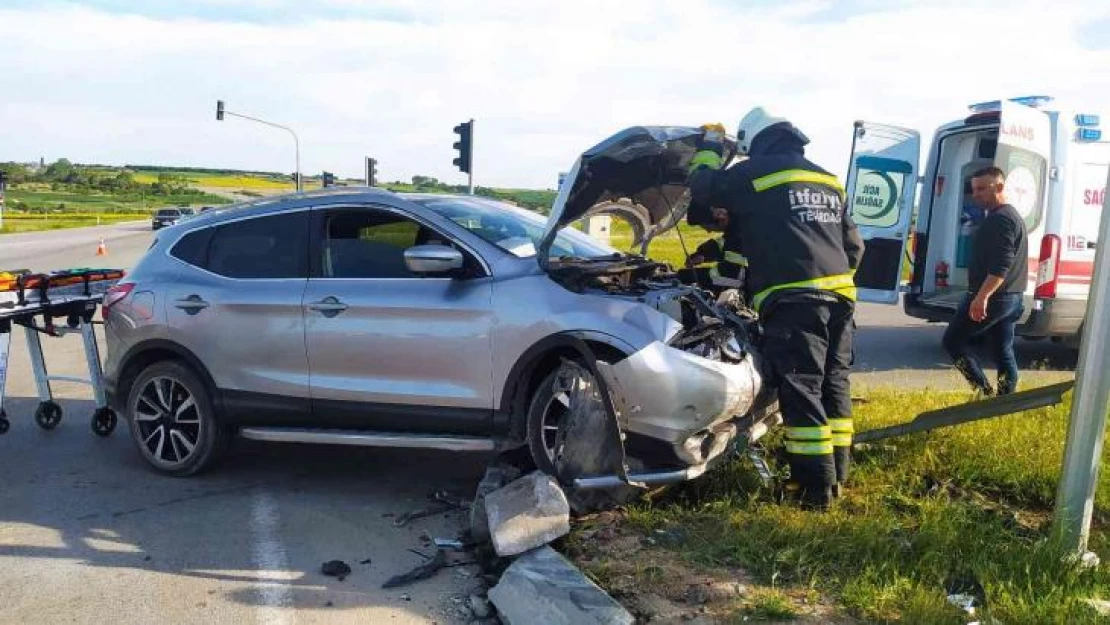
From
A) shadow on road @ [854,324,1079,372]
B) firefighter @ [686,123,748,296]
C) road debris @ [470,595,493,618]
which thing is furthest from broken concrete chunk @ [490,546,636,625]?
shadow on road @ [854,324,1079,372]

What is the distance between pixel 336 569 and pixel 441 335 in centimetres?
139

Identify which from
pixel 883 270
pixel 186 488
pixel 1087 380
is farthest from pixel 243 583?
pixel 883 270

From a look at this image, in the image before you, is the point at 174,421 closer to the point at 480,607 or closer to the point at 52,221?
the point at 480,607

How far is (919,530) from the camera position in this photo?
447 centimetres

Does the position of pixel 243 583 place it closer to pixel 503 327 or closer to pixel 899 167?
pixel 503 327

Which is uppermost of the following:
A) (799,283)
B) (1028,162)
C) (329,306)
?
(1028,162)

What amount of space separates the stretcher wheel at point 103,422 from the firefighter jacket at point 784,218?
4708 mm

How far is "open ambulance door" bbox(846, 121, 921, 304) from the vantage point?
9078 mm

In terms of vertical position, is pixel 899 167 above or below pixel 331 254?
above

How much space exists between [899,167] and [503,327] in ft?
19.3

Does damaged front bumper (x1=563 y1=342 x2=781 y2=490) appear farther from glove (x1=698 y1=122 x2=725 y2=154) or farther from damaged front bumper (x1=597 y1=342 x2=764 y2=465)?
glove (x1=698 y1=122 x2=725 y2=154)

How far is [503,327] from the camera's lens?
4977 mm

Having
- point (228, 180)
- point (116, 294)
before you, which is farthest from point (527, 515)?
point (228, 180)

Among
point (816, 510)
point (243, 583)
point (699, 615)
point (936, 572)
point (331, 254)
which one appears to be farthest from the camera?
point (331, 254)
